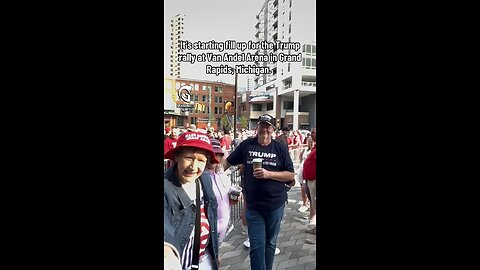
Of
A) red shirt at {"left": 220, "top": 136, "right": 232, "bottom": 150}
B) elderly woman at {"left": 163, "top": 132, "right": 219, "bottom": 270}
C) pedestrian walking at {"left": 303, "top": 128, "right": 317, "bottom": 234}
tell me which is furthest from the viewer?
pedestrian walking at {"left": 303, "top": 128, "right": 317, "bottom": 234}

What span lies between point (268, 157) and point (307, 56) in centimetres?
54

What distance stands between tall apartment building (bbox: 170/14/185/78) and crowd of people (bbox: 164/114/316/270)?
30 centimetres

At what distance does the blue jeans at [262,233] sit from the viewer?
1543 millimetres

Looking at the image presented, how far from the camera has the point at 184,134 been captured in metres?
1.46

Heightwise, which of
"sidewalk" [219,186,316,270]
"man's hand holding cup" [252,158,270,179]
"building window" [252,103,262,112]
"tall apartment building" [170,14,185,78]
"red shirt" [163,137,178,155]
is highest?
"tall apartment building" [170,14,185,78]

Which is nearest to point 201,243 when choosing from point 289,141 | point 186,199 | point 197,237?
point 197,237

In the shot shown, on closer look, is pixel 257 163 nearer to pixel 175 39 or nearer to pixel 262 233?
pixel 262 233

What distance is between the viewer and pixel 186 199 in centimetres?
144

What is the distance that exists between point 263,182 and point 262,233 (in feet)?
0.87

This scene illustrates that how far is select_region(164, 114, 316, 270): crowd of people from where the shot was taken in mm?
1438

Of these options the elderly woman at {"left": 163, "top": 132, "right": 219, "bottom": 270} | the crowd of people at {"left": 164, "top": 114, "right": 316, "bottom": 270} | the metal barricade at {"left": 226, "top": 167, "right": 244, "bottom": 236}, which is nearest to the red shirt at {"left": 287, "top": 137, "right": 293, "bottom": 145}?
the crowd of people at {"left": 164, "top": 114, "right": 316, "bottom": 270}

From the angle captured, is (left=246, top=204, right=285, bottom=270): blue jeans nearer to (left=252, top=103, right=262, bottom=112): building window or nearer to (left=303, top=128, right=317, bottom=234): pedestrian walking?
(left=303, top=128, right=317, bottom=234): pedestrian walking

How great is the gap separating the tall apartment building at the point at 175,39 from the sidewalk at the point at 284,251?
0.86 metres

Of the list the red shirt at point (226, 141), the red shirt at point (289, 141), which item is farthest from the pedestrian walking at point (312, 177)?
the red shirt at point (226, 141)
